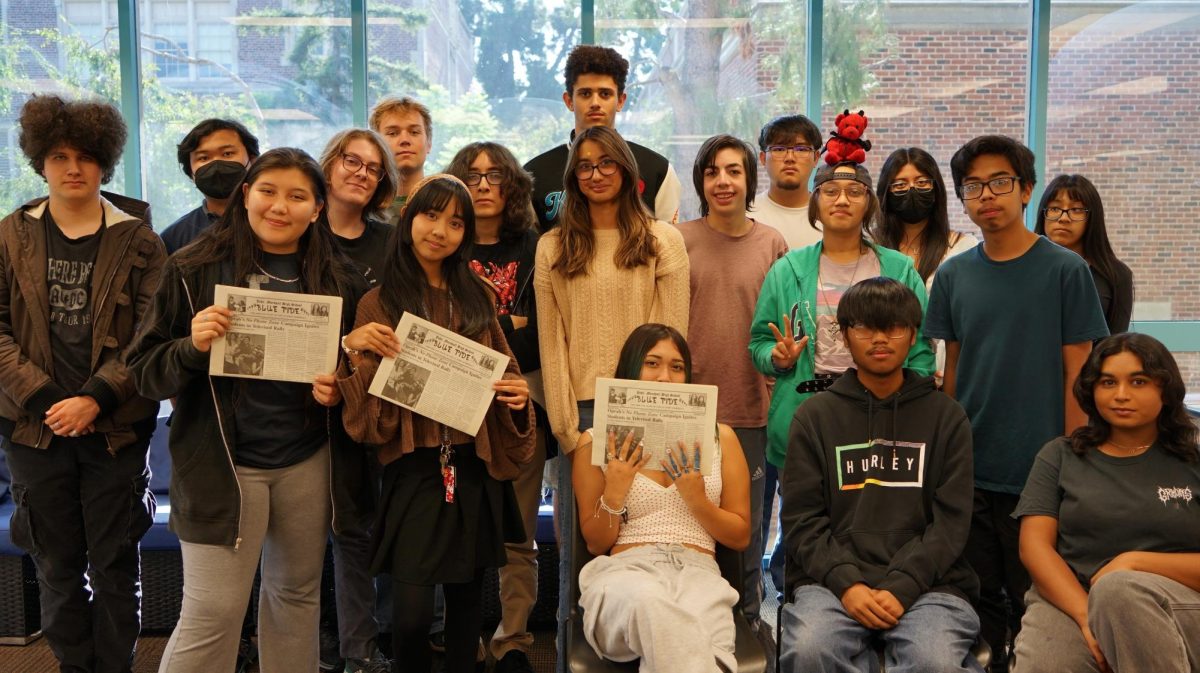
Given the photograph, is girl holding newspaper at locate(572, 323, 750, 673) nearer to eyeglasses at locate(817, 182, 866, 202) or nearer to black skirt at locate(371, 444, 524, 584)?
black skirt at locate(371, 444, 524, 584)

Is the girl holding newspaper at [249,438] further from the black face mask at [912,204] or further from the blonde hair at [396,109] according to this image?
the black face mask at [912,204]

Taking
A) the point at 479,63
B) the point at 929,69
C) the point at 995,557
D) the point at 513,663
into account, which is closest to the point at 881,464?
the point at 995,557

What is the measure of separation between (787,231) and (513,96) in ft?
7.54

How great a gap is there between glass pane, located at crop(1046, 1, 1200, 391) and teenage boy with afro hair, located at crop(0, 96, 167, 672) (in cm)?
507

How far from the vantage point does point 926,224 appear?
364 cm

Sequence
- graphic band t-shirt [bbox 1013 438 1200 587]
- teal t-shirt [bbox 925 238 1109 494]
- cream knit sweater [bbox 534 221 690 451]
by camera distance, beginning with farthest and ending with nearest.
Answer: cream knit sweater [bbox 534 221 690 451] → teal t-shirt [bbox 925 238 1109 494] → graphic band t-shirt [bbox 1013 438 1200 587]

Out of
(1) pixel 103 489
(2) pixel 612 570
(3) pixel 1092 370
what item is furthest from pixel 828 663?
(1) pixel 103 489

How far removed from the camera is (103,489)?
9.86 feet

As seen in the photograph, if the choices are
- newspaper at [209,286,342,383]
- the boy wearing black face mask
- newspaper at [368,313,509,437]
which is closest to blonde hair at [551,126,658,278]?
newspaper at [368,313,509,437]

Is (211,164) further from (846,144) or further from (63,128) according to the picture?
(846,144)

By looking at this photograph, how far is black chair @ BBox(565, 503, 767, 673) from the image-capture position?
7.95 feet

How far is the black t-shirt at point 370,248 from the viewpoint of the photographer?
3.22 m

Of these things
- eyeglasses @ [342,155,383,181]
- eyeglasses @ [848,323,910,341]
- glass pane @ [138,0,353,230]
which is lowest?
eyeglasses @ [848,323,910,341]

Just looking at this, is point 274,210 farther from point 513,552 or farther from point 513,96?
point 513,96
